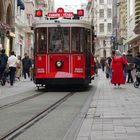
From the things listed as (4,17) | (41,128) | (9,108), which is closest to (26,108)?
(9,108)

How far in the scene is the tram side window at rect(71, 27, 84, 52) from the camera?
798 inches

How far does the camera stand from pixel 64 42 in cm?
2020

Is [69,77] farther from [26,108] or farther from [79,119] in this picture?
[79,119]

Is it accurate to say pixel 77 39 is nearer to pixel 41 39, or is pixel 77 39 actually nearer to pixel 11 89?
pixel 41 39

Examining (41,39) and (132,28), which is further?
(132,28)

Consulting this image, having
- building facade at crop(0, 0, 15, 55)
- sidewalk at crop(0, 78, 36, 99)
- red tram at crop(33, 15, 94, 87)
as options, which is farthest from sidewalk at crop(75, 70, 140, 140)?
building facade at crop(0, 0, 15, 55)

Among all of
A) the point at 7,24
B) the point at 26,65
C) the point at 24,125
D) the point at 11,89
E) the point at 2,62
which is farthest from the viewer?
the point at 7,24

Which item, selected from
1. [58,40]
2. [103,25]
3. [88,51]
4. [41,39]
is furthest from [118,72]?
[103,25]

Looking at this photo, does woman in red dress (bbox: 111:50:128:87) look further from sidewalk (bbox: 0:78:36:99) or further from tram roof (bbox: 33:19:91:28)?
sidewalk (bbox: 0:78:36:99)

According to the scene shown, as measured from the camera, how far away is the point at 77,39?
2036cm

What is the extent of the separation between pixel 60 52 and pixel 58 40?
1.67ft

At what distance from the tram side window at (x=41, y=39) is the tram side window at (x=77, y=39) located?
1.13 m

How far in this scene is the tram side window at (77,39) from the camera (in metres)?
20.3

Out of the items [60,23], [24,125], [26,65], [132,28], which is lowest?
[24,125]
